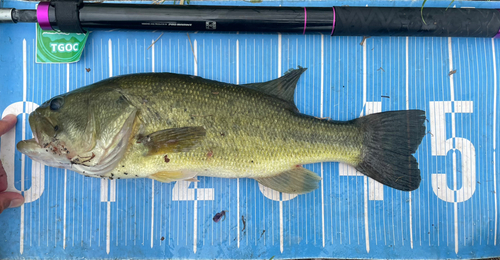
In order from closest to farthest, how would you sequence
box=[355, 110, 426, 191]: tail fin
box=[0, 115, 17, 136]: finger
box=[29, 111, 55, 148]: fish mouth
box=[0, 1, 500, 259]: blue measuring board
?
box=[29, 111, 55, 148]: fish mouth
box=[355, 110, 426, 191]: tail fin
box=[0, 115, 17, 136]: finger
box=[0, 1, 500, 259]: blue measuring board

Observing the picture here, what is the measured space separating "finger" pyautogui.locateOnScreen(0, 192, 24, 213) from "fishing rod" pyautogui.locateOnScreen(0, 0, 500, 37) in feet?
4.73

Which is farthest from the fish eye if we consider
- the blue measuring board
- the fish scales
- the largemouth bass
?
the blue measuring board

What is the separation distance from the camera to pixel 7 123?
2.28 metres

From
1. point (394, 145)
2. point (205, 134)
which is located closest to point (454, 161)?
point (394, 145)

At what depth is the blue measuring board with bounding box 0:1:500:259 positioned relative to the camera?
2377 mm

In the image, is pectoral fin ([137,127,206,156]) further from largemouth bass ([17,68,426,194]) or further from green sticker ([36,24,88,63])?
green sticker ([36,24,88,63])

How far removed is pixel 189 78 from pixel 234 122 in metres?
0.49

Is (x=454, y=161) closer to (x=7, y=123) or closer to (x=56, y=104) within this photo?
(x=56, y=104)

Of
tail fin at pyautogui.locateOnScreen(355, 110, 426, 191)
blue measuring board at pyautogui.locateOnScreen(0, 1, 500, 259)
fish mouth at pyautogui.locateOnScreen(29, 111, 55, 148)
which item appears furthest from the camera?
blue measuring board at pyautogui.locateOnScreen(0, 1, 500, 259)

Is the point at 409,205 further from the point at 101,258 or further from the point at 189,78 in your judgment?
the point at 101,258

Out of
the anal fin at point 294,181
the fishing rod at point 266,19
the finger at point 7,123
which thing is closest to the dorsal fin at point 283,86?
the fishing rod at point 266,19

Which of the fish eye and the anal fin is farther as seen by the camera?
the anal fin

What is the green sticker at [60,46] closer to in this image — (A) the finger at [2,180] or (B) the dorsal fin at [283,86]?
(A) the finger at [2,180]

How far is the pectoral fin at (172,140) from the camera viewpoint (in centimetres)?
187
